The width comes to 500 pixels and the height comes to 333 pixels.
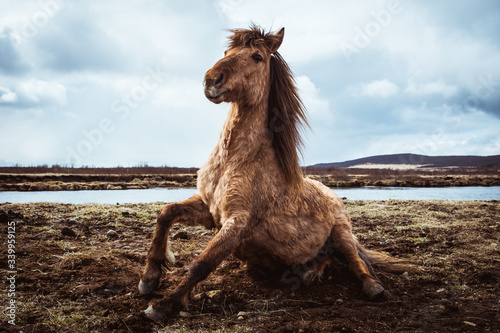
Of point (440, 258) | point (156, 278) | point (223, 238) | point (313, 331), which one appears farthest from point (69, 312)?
point (440, 258)

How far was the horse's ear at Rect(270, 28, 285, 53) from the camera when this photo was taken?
Answer: 3682 mm

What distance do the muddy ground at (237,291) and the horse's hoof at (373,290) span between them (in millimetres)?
90

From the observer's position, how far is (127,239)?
538 centimetres

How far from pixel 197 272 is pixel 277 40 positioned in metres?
2.71

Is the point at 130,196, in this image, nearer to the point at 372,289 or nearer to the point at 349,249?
the point at 349,249

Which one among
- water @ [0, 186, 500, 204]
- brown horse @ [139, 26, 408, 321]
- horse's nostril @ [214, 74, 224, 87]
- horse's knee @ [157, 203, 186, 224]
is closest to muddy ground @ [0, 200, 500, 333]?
brown horse @ [139, 26, 408, 321]

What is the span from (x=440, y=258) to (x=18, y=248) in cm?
598

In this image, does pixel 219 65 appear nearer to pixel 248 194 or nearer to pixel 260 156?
pixel 260 156

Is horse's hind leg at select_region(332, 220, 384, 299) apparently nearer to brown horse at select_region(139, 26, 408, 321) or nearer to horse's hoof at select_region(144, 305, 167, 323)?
brown horse at select_region(139, 26, 408, 321)

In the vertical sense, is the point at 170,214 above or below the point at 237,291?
above

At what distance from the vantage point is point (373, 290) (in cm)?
327

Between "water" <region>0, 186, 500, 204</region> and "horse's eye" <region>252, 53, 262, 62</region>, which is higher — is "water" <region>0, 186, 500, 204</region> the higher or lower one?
the lower one

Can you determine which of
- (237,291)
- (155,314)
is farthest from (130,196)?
(155,314)

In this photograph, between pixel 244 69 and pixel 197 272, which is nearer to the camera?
pixel 197 272
